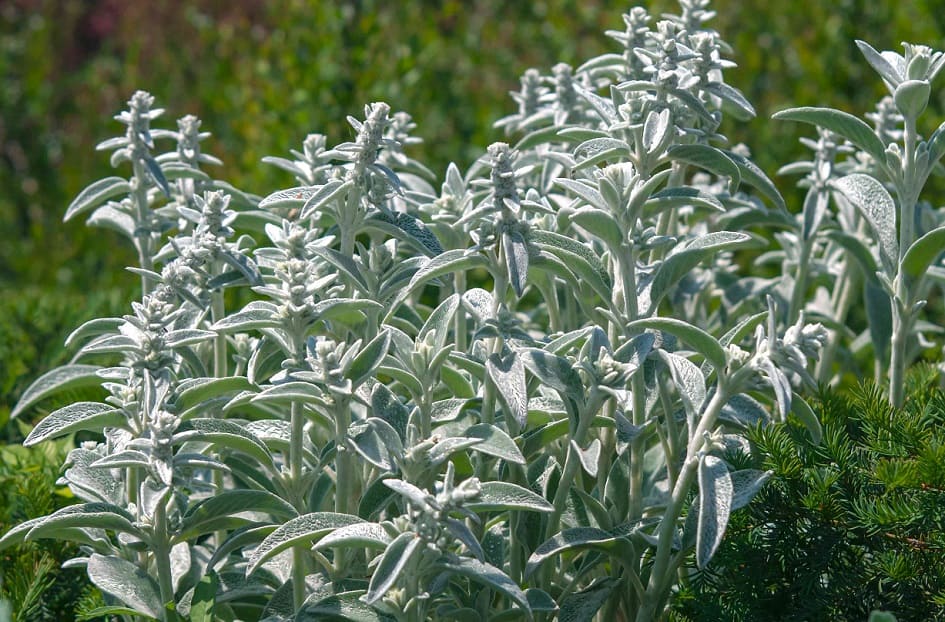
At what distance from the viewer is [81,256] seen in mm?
6379

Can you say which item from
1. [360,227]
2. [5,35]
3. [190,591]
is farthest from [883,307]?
[5,35]

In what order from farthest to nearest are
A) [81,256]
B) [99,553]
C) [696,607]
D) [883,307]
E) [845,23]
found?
[81,256], [845,23], [883,307], [99,553], [696,607]

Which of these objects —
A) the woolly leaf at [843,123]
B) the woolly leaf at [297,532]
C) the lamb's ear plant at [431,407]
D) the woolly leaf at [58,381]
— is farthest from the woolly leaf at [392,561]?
the woolly leaf at [843,123]

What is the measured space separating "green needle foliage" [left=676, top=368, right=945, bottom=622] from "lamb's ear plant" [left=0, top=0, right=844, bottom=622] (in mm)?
83

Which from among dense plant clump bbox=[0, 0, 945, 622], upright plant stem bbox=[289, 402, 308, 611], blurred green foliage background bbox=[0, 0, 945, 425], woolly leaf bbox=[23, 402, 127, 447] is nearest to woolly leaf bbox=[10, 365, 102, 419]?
dense plant clump bbox=[0, 0, 945, 622]

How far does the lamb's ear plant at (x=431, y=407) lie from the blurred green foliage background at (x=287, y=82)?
1333 millimetres

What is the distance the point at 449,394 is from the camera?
241cm

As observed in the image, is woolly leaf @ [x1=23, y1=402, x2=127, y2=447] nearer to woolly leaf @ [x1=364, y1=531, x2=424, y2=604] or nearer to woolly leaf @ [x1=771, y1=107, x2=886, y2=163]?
woolly leaf @ [x1=364, y1=531, x2=424, y2=604]

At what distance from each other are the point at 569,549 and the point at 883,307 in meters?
1.42

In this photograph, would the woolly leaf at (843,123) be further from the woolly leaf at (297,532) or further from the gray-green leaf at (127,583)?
the gray-green leaf at (127,583)

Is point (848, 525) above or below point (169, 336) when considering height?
below

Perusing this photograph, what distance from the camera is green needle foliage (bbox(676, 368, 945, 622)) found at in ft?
6.15

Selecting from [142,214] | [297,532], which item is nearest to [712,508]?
[297,532]

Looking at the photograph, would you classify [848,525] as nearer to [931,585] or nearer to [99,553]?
[931,585]
